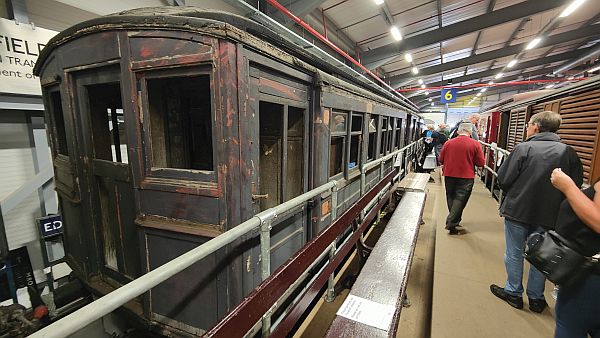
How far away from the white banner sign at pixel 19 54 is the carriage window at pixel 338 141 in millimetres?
3648

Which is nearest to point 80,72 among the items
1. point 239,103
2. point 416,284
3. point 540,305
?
point 239,103

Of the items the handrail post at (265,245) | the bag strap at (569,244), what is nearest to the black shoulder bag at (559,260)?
the bag strap at (569,244)

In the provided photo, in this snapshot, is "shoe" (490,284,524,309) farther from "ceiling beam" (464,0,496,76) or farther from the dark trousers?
"ceiling beam" (464,0,496,76)

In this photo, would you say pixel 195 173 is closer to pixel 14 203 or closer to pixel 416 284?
pixel 416 284

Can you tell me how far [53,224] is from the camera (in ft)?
11.1

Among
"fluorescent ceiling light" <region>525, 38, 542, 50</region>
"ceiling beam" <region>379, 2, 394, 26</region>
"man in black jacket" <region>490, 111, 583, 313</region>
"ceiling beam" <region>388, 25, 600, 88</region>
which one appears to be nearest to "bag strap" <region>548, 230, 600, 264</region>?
"man in black jacket" <region>490, 111, 583, 313</region>

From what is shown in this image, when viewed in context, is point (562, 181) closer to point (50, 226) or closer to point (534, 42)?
point (50, 226)

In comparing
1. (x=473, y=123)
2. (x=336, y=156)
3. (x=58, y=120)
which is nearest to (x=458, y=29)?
(x=473, y=123)

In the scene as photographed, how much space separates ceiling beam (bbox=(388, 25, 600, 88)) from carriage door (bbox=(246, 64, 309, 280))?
37.7 ft

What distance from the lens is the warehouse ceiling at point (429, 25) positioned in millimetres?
4794

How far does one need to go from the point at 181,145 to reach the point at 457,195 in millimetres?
4082

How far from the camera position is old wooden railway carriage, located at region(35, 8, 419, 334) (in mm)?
1644

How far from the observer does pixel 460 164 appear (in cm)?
388

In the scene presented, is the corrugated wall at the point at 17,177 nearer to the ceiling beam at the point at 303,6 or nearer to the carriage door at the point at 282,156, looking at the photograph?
the carriage door at the point at 282,156
